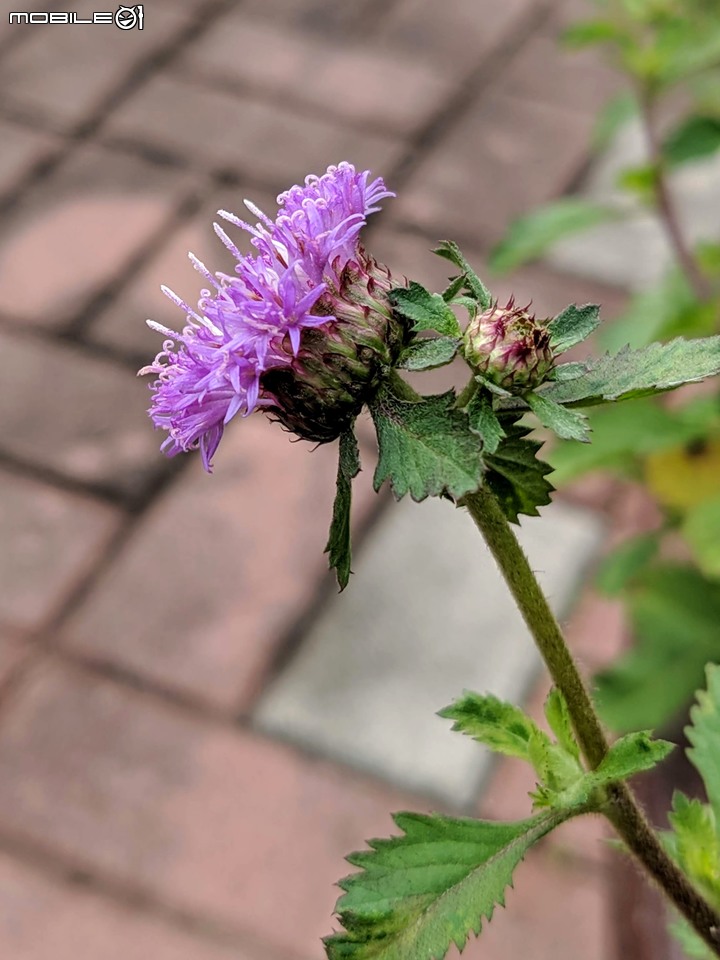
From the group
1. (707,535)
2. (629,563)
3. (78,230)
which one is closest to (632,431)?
(707,535)

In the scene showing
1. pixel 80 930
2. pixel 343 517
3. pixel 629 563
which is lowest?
pixel 343 517

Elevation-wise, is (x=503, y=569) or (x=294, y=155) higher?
(x=294, y=155)

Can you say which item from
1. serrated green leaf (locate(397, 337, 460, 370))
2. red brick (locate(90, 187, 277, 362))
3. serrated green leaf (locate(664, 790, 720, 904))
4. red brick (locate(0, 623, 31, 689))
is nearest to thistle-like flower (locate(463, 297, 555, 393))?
serrated green leaf (locate(397, 337, 460, 370))

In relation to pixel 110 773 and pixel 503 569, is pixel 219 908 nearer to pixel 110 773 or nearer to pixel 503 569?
pixel 110 773

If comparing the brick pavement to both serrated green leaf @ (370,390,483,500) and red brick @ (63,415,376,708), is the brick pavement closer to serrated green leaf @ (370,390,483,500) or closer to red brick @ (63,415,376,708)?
red brick @ (63,415,376,708)

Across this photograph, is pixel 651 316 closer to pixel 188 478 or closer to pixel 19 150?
pixel 188 478

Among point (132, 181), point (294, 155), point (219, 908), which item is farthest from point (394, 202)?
point (219, 908)

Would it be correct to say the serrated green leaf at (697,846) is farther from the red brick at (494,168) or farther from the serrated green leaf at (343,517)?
the red brick at (494,168)
